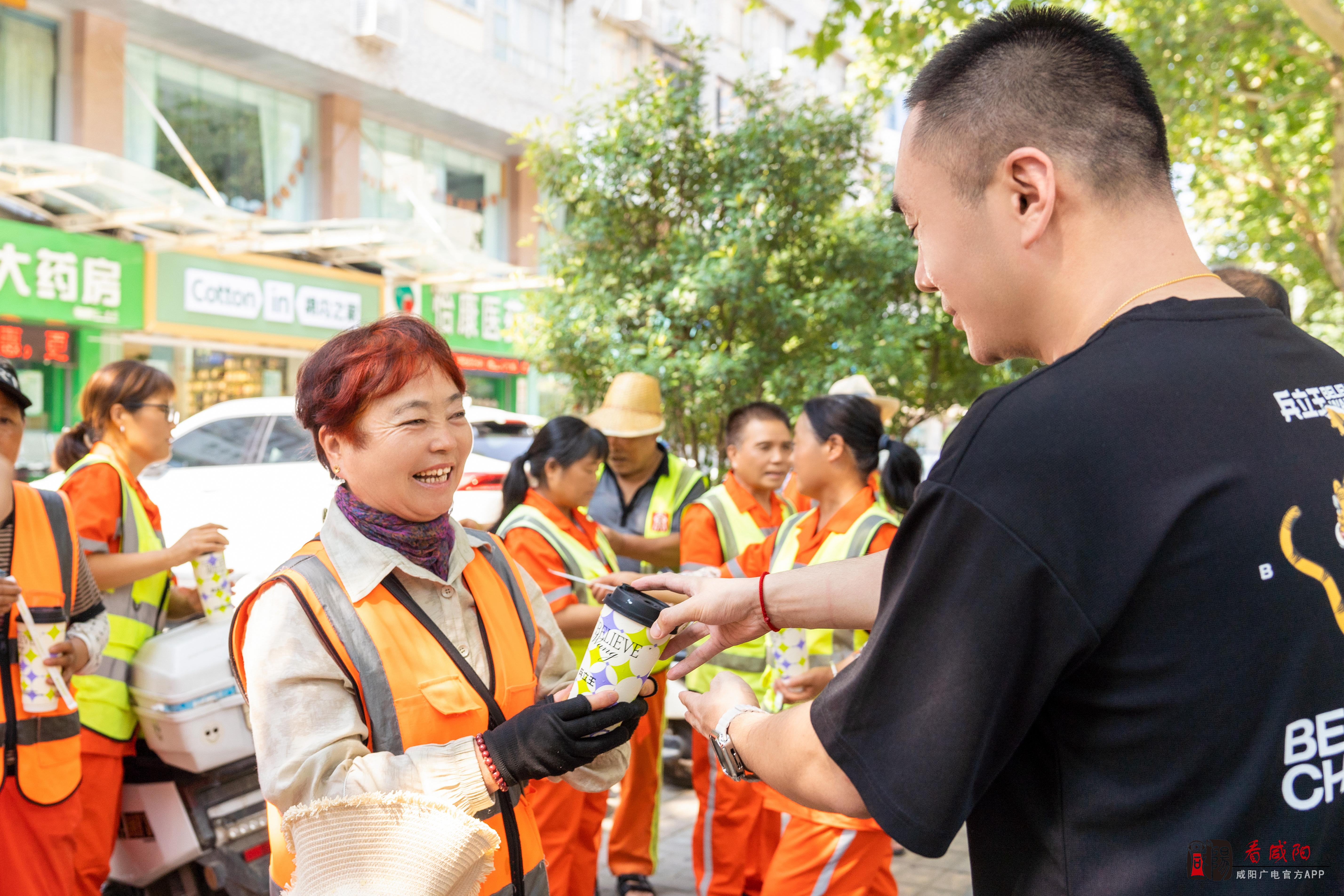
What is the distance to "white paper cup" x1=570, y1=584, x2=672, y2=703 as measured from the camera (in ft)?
5.89

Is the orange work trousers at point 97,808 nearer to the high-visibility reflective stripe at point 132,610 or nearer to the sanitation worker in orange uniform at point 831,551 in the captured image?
the high-visibility reflective stripe at point 132,610

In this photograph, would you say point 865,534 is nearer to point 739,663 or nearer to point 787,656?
point 787,656

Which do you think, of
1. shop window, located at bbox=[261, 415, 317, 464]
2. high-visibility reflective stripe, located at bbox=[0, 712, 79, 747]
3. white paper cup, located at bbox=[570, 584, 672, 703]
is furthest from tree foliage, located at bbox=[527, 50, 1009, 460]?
white paper cup, located at bbox=[570, 584, 672, 703]

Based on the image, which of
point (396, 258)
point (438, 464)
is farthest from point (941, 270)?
point (396, 258)

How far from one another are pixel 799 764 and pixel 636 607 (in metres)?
0.57

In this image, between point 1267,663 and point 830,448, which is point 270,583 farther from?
point 830,448

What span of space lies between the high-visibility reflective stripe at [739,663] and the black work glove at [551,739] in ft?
7.51

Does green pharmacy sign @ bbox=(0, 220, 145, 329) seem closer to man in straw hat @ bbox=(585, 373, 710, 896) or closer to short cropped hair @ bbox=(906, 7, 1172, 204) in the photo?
man in straw hat @ bbox=(585, 373, 710, 896)

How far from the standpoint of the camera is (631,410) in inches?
214

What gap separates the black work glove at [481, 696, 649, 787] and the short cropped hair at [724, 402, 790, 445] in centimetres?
326

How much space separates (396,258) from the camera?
14.7 meters

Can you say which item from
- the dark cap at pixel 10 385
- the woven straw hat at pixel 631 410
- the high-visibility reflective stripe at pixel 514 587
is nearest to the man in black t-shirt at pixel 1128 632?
the high-visibility reflective stripe at pixel 514 587

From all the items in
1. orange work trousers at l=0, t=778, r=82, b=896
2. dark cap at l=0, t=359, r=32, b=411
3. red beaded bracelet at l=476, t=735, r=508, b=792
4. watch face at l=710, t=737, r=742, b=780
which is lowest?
orange work trousers at l=0, t=778, r=82, b=896

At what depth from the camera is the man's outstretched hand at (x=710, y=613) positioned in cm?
189
